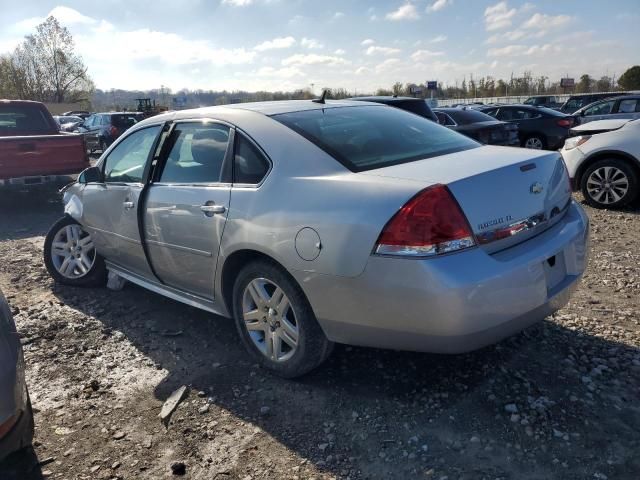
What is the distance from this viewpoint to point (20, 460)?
262 cm

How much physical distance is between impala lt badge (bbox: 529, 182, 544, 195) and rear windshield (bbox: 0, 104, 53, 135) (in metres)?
9.84

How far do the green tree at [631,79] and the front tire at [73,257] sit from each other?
4598 centimetres

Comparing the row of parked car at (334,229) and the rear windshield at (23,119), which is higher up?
the rear windshield at (23,119)

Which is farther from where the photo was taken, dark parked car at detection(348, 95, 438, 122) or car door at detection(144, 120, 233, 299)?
dark parked car at detection(348, 95, 438, 122)

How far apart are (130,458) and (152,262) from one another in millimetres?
1598

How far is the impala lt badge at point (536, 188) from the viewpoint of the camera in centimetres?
279

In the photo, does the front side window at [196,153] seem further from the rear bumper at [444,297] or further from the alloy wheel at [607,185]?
the alloy wheel at [607,185]

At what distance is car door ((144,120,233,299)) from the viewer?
10.7 feet

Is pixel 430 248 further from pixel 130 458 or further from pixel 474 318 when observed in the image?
pixel 130 458

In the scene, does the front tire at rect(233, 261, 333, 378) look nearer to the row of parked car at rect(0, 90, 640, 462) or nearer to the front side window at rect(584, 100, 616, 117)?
the row of parked car at rect(0, 90, 640, 462)

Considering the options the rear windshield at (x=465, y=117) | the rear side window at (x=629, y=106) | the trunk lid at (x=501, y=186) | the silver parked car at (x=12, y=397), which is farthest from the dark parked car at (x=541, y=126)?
the silver parked car at (x=12, y=397)

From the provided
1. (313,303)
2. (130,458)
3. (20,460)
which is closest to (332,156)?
(313,303)

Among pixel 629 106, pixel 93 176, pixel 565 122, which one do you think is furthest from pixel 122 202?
pixel 629 106

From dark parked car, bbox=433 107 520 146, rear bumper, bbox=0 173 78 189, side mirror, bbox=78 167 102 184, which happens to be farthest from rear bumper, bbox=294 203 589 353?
dark parked car, bbox=433 107 520 146
